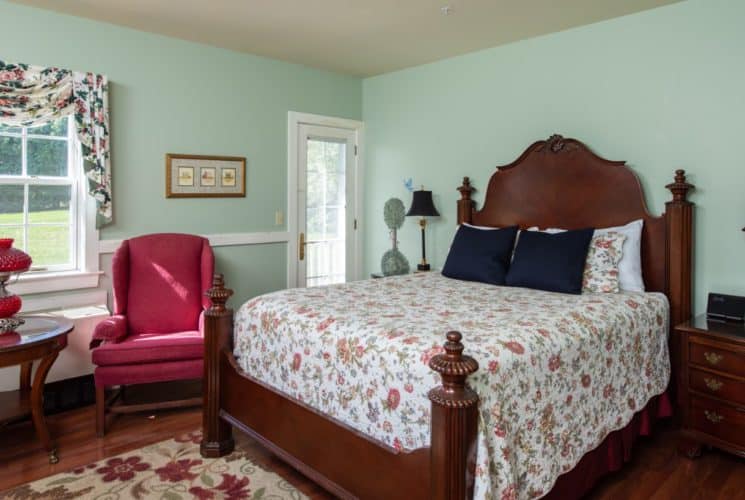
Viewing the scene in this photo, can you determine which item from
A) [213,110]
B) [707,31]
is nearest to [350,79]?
[213,110]

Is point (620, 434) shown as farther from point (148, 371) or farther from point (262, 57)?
point (262, 57)

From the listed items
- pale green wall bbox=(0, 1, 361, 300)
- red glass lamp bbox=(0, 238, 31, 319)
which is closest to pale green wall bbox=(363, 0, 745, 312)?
pale green wall bbox=(0, 1, 361, 300)

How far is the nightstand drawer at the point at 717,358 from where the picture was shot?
101 inches

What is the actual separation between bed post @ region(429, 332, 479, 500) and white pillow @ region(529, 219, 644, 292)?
192cm

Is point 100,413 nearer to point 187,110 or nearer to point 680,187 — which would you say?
point 187,110

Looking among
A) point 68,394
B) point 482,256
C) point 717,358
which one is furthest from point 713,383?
point 68,394

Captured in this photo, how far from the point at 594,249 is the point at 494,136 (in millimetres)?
1326

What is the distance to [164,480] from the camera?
2500 millimetres

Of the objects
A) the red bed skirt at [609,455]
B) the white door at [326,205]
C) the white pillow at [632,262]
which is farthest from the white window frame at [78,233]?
the white pillow at [632,262]

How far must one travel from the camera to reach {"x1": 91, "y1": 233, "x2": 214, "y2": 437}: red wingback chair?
9.96 feet

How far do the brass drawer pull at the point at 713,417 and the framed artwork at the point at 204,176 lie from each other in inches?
136

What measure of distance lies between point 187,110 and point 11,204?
1.33m

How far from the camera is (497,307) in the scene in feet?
8.75

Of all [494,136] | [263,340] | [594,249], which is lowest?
[263,340]
